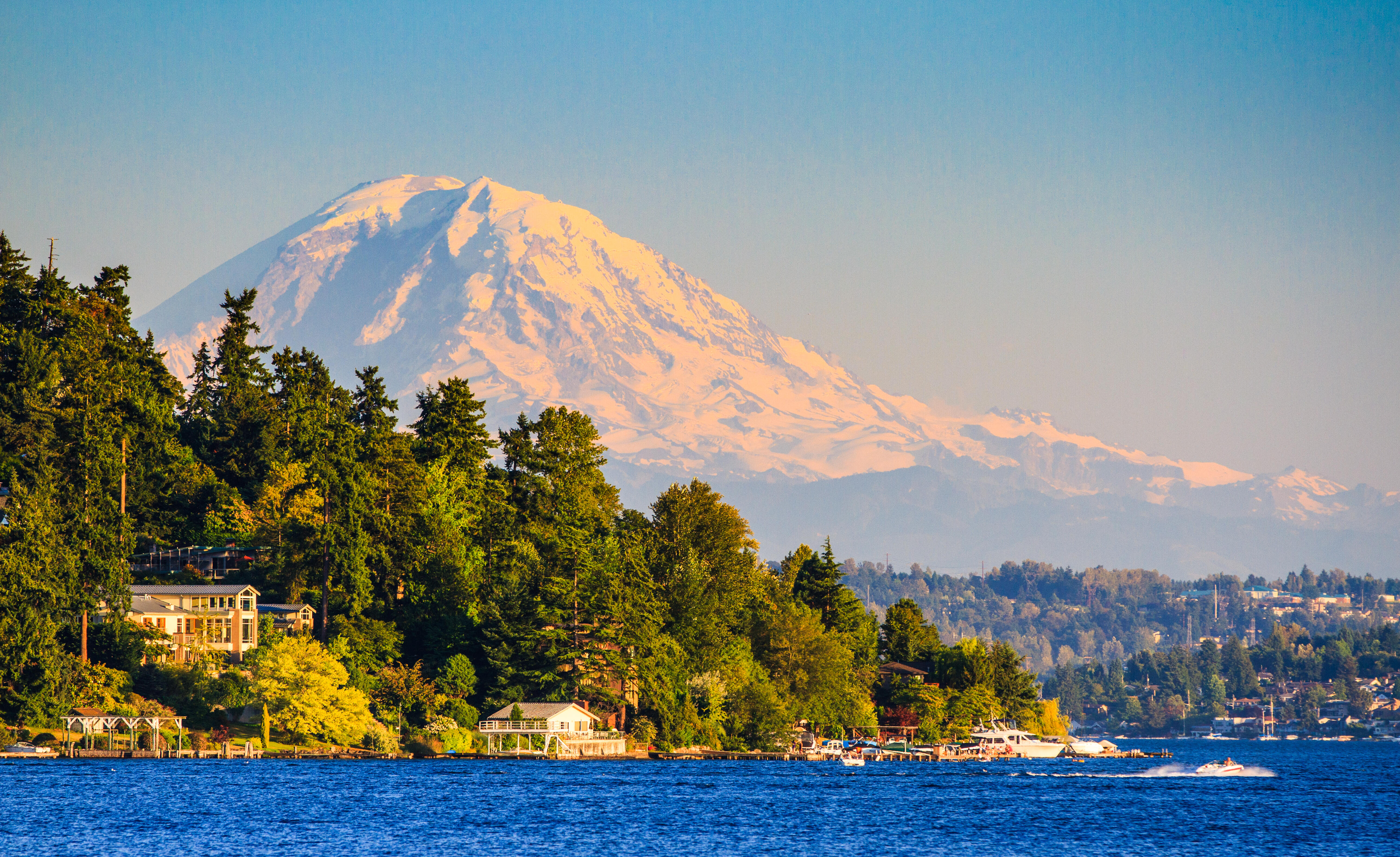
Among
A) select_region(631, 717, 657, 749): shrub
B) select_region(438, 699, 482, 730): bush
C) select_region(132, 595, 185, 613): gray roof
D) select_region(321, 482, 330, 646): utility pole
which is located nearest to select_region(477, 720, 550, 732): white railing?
select_region(438, 699, 482, 730): bush

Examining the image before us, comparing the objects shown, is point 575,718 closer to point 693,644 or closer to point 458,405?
point 693,644

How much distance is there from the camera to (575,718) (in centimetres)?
11231

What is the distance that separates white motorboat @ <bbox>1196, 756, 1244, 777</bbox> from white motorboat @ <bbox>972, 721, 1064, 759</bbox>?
13.8 m

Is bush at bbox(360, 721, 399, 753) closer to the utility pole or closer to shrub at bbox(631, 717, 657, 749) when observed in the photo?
the utility pole

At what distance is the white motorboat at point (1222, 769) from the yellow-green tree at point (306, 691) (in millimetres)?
66277

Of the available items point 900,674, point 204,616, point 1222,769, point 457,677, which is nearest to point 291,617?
point 204,616

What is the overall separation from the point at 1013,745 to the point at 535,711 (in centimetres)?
5125

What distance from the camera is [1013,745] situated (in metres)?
143

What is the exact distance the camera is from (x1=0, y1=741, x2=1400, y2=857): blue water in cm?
6788

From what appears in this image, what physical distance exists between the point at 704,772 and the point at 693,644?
1519cm

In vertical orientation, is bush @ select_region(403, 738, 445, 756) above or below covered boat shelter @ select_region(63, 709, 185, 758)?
below

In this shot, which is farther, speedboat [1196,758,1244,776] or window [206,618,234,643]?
speedboat [1196,758,1244,776]

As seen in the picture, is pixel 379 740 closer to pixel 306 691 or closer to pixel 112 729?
pixel 306 691

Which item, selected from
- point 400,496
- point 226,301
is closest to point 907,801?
point 400,496
